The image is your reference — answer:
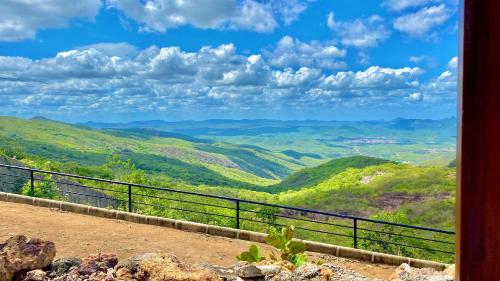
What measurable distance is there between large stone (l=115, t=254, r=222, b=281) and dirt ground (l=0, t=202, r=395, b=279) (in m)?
5.07

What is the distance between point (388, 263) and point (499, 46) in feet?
32.4

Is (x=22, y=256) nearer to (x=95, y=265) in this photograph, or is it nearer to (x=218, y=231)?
Result: (x=95, y=265)

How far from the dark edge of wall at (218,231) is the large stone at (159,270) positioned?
658cm

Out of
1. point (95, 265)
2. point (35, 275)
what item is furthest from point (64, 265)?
point (95, 265)

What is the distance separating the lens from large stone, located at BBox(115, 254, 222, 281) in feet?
17.4

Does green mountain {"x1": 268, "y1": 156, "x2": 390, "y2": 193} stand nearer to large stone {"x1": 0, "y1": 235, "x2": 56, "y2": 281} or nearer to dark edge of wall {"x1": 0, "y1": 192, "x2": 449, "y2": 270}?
dark edge of wall {"x1": 0, "y1": 192, "x2": 449, "y2": 270}

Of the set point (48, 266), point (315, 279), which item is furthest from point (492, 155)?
point (48, 266)

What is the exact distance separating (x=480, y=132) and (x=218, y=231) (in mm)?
11098

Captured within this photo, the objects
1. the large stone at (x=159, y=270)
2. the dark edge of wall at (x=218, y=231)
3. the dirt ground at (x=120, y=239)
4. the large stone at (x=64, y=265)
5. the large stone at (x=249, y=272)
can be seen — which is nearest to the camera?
the large stone at (x=159, y=270)

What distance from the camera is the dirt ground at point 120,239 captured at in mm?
10852

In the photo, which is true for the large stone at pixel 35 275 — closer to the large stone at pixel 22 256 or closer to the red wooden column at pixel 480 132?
the large stone at pixel 22 256

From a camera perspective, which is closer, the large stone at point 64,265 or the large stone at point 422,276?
the large stone at point 422,276

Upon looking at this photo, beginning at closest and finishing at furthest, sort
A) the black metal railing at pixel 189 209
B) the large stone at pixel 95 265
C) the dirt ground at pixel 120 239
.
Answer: the large stone at pixel 95 265, the dirt ground at pixel 120 239, the black metal railing at pixel 189 209

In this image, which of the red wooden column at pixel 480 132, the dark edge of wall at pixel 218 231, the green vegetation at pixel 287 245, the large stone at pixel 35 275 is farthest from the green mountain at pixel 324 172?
the red wooden column at pixel 480 132
